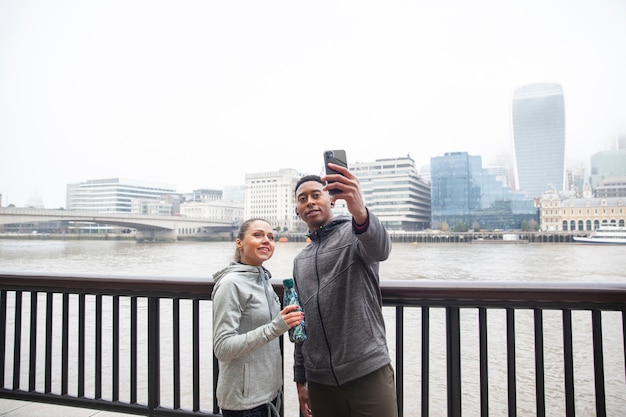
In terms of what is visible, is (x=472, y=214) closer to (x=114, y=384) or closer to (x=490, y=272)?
(x=490, y=272)

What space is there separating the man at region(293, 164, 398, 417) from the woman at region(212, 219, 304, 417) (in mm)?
130

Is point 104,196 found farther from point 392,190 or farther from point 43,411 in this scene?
point 43,411

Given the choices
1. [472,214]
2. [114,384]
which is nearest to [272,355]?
[114,384]

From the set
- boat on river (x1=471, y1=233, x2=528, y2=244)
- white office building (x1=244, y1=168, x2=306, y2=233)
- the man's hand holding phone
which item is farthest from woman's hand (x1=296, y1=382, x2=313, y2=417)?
white office building (x1=244, y1=168, x2=306, y2=233)

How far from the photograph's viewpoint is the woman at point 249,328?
139 cm

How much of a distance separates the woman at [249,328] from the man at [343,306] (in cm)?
13

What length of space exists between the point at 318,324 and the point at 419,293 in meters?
0.51

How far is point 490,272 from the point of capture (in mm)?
16891

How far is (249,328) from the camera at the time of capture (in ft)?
4.93

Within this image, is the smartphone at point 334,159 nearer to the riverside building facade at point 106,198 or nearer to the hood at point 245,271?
the hood at point 245,271

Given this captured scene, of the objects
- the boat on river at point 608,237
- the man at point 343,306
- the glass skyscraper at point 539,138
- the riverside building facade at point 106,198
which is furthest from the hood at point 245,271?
the glass skyscraper at point 539,138

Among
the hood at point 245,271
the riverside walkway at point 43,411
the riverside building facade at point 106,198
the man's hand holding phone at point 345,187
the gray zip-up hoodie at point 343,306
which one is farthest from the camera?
the riverside building facade at point 106,198

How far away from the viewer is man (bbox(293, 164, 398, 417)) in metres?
1.28

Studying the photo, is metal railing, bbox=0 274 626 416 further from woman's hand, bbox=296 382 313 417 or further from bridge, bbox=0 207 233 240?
bridge, bbox=0 207 233 240
